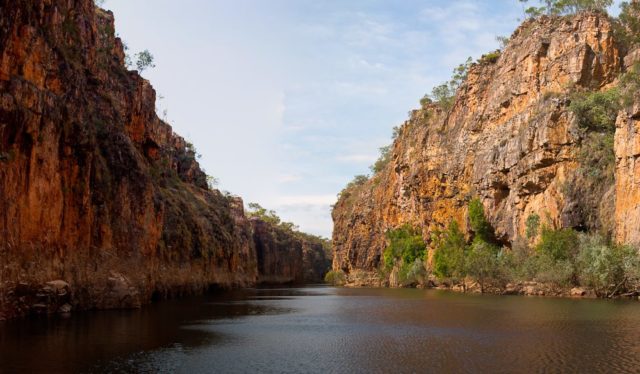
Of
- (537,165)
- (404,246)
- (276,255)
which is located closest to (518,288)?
(537,165)

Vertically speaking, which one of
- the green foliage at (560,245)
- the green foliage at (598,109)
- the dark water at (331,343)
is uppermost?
the green foliage at (598,109)

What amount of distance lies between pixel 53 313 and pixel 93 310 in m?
5.08

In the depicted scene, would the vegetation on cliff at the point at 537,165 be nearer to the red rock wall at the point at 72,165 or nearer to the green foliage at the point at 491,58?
the green foliage at the point at 491,58

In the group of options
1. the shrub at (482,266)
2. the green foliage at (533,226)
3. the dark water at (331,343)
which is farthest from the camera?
the shrub at (482,266)

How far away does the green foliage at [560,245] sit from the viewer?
66.3 m

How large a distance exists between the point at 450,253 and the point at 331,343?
69924 millimetres

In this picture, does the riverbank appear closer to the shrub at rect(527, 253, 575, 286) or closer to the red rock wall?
the shrub at rect(527, 253, 575, 286)

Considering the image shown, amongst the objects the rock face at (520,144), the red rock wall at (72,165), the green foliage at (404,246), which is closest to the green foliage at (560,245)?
the rock face at (520,144)

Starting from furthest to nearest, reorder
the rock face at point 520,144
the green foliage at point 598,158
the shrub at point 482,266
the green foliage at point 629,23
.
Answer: the green foliage at point 629,23, the shrub at point 482,266, the rock face at point 520,144, the green foliage at point 598,158

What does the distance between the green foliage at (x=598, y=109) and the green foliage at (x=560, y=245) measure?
13.9 meters

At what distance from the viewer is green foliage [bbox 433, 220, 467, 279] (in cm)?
9150

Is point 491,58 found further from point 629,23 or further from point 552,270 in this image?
point 552,270

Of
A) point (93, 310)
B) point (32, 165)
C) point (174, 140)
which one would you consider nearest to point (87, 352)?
point (32, 165)

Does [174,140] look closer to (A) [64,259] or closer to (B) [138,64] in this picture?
(B) [138,64]
